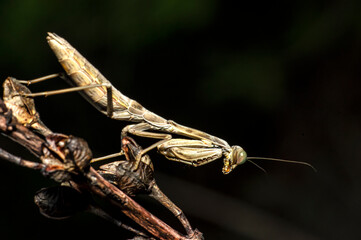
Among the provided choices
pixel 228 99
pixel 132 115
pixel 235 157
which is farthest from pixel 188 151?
pixel 228 99

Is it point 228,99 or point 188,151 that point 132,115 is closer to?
point 188,151

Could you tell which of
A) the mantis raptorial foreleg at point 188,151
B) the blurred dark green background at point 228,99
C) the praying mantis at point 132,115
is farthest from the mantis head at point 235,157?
the blurred dark green background at point 228,99

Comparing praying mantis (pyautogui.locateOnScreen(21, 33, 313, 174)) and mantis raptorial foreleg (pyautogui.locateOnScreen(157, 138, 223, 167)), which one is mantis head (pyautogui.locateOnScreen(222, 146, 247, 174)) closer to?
praying mantis (pyautogui.locateOnScreen(21, 33, 313, 174))

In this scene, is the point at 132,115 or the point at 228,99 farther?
the point at 228,99

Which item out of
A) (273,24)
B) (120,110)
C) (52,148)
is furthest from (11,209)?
(273,24)

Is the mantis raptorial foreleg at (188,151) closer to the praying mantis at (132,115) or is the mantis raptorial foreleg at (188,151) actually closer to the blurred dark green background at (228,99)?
the praying mantis at (132,115)

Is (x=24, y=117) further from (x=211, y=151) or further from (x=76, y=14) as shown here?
(x=76, y=14)
